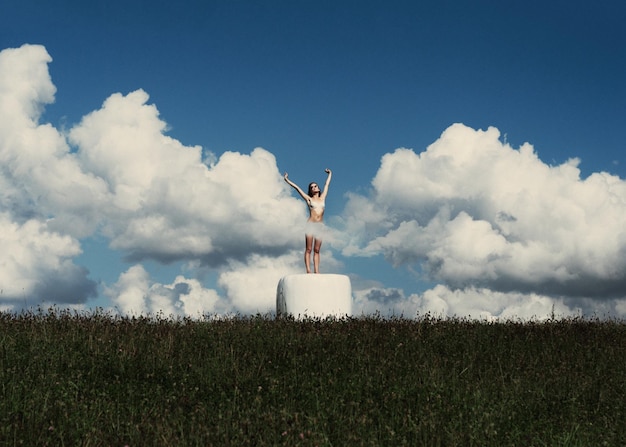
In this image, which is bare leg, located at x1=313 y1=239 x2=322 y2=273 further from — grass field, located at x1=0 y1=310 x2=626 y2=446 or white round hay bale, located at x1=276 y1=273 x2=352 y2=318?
grass field, located at x1=0 y1=310 x2=626 y2=446

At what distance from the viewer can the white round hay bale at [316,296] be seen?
14656mm

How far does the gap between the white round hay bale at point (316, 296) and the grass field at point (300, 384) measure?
2.83ft

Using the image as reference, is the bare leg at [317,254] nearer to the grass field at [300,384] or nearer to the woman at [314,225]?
the woman at [314,225]

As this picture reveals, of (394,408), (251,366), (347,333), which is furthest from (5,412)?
(347,333)

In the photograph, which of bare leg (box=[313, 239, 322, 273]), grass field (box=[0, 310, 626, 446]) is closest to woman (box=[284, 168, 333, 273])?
bare leg (box=[313, 239, 322, 273])

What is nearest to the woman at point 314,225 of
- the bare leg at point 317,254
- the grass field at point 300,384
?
the bare leg at point 317,254

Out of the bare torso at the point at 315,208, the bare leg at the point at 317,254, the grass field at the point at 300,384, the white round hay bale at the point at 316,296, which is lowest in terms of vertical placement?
the grass field at the point at 300,384

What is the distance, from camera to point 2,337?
37.1 feet

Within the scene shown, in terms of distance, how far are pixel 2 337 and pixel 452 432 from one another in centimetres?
763

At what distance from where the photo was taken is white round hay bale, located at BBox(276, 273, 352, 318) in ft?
48.1

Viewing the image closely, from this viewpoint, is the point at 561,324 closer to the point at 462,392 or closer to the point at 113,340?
the point at 462,392

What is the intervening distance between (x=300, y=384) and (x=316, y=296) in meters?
5.49

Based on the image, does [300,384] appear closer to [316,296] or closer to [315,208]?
[316,296]

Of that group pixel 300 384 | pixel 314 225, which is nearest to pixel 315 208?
pixel 314 225
